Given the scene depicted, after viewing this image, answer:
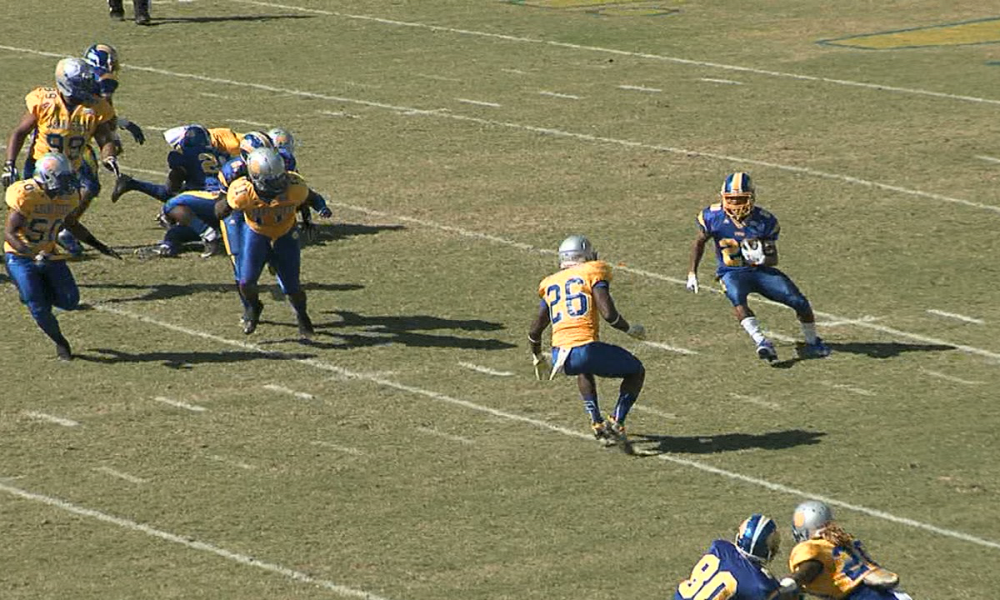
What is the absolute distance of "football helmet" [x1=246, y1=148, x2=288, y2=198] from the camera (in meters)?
16.3

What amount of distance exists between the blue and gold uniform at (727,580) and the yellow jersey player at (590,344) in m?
3.54

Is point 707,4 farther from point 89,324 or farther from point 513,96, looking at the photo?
point 89,324

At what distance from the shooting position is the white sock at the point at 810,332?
16297mm

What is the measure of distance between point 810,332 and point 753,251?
862mm

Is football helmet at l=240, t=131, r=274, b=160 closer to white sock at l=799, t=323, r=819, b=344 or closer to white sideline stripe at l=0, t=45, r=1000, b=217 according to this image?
white sock at l=799, t=323, r=819, b=344

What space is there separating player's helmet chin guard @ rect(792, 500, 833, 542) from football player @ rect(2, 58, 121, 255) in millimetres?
9509

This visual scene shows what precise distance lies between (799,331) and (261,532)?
610 centimetres

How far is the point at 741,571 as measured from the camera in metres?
10.4

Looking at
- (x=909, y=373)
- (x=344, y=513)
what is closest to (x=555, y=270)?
(x=909, y=373)

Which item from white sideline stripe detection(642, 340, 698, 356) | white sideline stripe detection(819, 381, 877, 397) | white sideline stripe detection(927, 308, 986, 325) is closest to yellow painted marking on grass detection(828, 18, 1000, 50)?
white sideline stripe detection(927, 308, 986, 325)

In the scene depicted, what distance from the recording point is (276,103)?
26.4 metres

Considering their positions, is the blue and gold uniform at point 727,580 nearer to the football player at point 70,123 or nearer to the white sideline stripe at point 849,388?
the white sideline stripe at point 849,388

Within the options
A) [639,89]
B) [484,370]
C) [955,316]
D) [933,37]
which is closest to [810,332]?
[955,316]

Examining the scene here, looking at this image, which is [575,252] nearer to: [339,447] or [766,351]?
[339,447]
